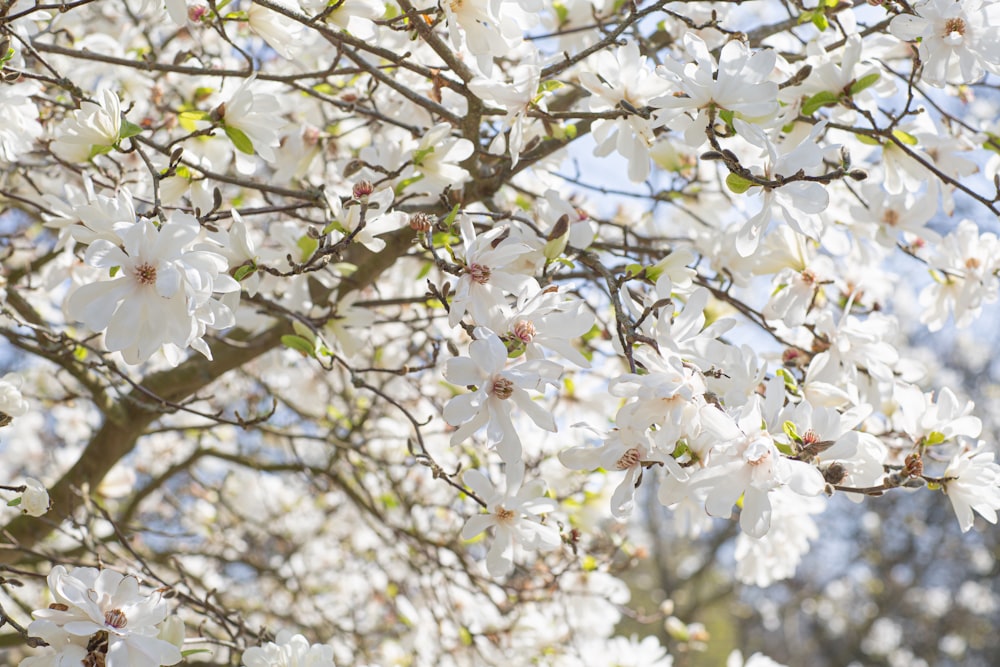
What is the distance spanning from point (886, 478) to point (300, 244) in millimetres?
1154

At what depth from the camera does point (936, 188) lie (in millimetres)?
1788

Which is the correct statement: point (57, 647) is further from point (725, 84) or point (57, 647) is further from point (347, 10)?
point (725, 84)

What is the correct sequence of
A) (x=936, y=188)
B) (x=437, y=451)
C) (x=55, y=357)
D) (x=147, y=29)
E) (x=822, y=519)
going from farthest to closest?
(x=822, y=519), (x=437, y=451), (x=147, y=29), (x=55, y=357), (x=936, y=188)

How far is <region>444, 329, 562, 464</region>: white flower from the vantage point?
1.12 m

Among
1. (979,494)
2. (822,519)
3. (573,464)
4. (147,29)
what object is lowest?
(822,519)

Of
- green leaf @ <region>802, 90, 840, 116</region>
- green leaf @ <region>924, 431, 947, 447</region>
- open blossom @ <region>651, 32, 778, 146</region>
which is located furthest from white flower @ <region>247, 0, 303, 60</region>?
green leaf @ <region>924, 431, 947, 447</region>

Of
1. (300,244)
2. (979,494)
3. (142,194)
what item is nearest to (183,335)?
(300,244)

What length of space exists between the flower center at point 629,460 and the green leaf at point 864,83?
→ 29.8 inches

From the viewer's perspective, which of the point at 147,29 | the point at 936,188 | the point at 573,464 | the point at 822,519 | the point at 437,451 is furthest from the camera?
the point at 822,519

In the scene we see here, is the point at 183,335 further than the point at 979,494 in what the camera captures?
No

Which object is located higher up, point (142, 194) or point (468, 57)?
point (142, 194)

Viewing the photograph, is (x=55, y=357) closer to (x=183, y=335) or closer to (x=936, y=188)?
(x=183, y=335)

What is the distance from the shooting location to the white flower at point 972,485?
1.36m

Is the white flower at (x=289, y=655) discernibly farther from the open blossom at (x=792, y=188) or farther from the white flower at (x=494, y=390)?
the open blossom at (x=792, y=188)
